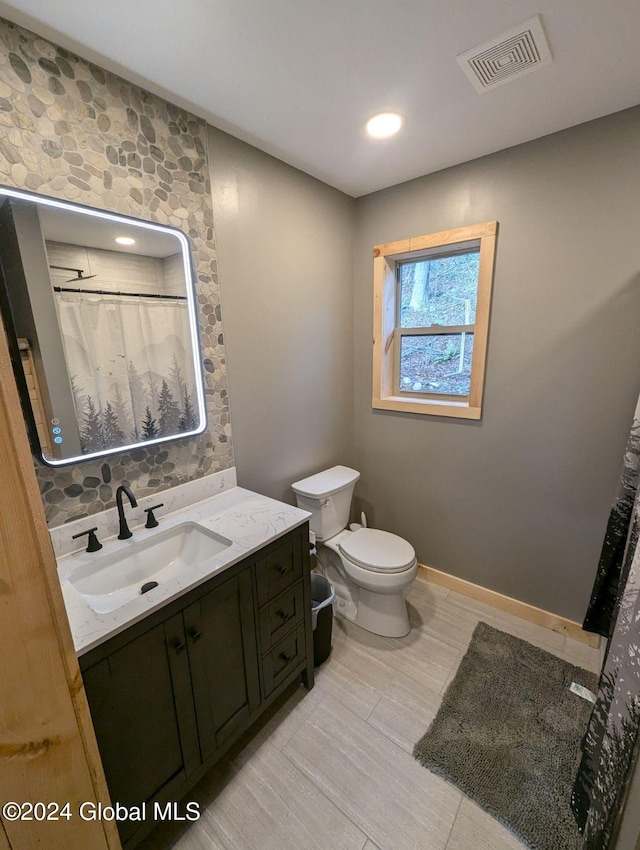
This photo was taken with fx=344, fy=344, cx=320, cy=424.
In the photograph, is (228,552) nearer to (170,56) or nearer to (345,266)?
(170,56)

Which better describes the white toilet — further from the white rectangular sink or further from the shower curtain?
the shower curtain

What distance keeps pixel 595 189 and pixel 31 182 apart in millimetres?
2191

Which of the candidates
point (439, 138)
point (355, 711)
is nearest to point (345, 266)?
point (439, 138)

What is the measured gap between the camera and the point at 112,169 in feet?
4.02

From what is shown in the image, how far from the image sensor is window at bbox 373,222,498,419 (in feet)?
6.27

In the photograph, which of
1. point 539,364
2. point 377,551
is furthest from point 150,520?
point 539,364

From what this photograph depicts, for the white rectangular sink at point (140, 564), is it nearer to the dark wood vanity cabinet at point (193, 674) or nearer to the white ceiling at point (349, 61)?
the dark wood vanity cabinet at point (193, 674)

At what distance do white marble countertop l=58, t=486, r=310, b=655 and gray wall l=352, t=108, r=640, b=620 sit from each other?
3.90 ft

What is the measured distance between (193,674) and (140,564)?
1.42 feet

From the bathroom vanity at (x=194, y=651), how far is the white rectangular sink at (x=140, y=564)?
2 centimetres

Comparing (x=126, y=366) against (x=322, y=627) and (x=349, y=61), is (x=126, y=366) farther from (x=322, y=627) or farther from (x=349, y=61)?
(x=322, y=627)

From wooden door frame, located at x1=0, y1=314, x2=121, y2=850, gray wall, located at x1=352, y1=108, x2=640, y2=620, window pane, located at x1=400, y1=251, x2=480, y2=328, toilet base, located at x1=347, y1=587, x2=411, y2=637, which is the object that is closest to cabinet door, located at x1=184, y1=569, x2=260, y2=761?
wooden door frame, located at x1=0, y1=314, x2=121, y2=850

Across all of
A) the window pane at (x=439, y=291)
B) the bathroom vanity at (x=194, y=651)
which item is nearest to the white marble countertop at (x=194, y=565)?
the bathroom vanity at (x=194, y=651)

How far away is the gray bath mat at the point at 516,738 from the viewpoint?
3.83ft
